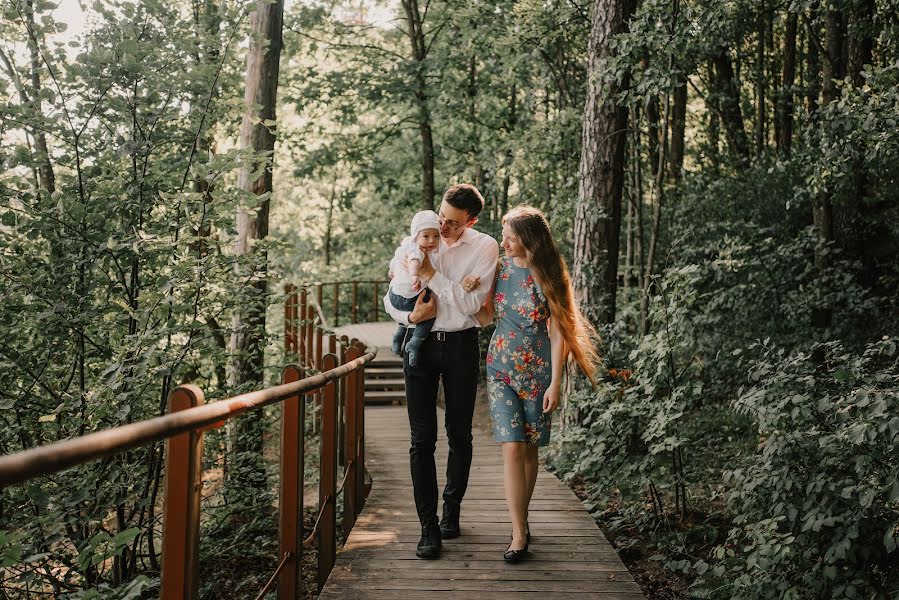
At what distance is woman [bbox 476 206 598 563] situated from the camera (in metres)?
4.03

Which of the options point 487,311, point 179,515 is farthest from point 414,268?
point 179,515

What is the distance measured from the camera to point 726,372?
387 inches

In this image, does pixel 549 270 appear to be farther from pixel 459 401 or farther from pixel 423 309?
pixel 459 401

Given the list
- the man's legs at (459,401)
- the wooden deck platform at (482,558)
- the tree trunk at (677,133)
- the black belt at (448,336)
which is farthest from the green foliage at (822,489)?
the tree trunk at (677,133)

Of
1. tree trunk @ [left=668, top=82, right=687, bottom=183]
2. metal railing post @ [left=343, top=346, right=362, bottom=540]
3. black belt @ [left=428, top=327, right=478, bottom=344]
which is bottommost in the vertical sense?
metal railing post @ [left=343, top=346, right=362, bottom=540]

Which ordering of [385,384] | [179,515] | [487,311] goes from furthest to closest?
[385,384] < [487,311] < [179,515]

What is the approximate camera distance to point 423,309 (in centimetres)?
396

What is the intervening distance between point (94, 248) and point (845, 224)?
8668 millimetres

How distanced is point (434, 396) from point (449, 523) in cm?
86

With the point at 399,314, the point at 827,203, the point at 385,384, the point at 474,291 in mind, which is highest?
the point at 827,203

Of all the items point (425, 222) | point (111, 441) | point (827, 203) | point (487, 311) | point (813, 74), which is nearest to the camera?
point (111, 441)

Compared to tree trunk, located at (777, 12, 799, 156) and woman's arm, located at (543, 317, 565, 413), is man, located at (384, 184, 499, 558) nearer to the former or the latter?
woman's arm, located at (543, 317, 565, 413)

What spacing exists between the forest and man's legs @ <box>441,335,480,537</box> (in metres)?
1.34

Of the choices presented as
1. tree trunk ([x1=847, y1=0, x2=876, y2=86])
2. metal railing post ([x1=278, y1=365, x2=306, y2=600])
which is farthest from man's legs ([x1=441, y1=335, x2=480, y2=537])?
tree trunk ([x1=847, y1=0, x2=876, y2=86])
